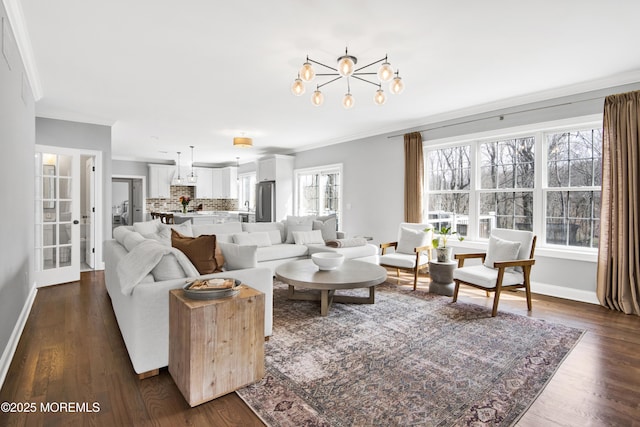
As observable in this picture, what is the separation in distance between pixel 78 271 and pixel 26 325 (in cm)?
200

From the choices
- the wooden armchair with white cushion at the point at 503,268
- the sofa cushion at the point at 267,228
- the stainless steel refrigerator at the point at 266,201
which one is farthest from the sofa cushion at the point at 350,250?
the stainless steel refrigerator at the point at 266,201

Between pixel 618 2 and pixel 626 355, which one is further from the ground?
pixel 618 2

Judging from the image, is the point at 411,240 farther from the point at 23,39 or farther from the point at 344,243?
the point at 23,39

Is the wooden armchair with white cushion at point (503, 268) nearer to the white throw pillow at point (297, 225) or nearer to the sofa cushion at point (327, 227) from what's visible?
the sofa cushion at point (327, 227)

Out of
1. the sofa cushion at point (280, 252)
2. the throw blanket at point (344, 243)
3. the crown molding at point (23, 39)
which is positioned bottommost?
the sofa cushion at point (280, 252)

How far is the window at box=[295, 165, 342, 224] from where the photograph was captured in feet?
24.3

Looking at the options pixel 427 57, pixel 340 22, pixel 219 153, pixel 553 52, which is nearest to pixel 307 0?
pixel 340 22

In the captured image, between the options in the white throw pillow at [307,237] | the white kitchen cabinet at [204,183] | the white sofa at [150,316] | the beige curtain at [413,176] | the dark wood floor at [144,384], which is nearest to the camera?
the dark wood floor at [144,384]

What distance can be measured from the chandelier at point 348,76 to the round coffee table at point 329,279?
68.2 inches

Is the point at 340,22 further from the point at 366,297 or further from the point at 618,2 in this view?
the point at 366,297

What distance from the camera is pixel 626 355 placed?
261cm

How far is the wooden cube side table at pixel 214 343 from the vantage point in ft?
6.18

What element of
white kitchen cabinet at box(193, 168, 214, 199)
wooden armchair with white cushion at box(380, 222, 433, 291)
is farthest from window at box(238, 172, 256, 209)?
wooden armchair with white cushion at box(380, 222, 433, 291)

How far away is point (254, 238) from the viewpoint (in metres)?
5.00
